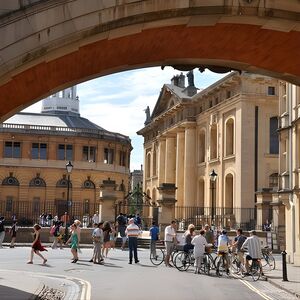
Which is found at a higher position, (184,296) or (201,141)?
(201,141)

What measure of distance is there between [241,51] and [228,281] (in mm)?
11104

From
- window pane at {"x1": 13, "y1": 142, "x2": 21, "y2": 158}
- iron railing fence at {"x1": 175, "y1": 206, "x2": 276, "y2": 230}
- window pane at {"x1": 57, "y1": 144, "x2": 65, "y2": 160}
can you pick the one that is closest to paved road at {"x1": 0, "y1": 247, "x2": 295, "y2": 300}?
iron railing fence at {"x1": 175, "y1": 206, "x2": 276, "y2": 230}

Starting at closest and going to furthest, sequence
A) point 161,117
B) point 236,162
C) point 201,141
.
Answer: point 236,162 → point 201,141 → point 161,117

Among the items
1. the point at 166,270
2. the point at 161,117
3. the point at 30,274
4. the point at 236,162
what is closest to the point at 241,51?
the point at 30,274

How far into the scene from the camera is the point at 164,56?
9344 mm

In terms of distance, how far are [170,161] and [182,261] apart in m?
50.8

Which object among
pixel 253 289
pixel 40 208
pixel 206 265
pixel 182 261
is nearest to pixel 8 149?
pixel 40 208

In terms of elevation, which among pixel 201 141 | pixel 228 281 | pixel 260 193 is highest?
pixel 201 141

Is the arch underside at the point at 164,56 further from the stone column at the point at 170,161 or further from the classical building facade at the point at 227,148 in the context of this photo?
the stone column at the point at 170,161

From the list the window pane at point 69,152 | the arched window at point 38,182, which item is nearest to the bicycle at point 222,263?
the arched window at point 38,182

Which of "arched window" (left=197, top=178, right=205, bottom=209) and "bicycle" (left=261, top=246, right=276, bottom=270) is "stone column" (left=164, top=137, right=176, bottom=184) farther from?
"bicycle" (left=261, top=246, right=276, bottom=270)

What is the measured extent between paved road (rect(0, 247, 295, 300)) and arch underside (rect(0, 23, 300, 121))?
20.9 feet

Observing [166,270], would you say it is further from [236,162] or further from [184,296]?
[236,162]

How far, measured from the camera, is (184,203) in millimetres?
63250
